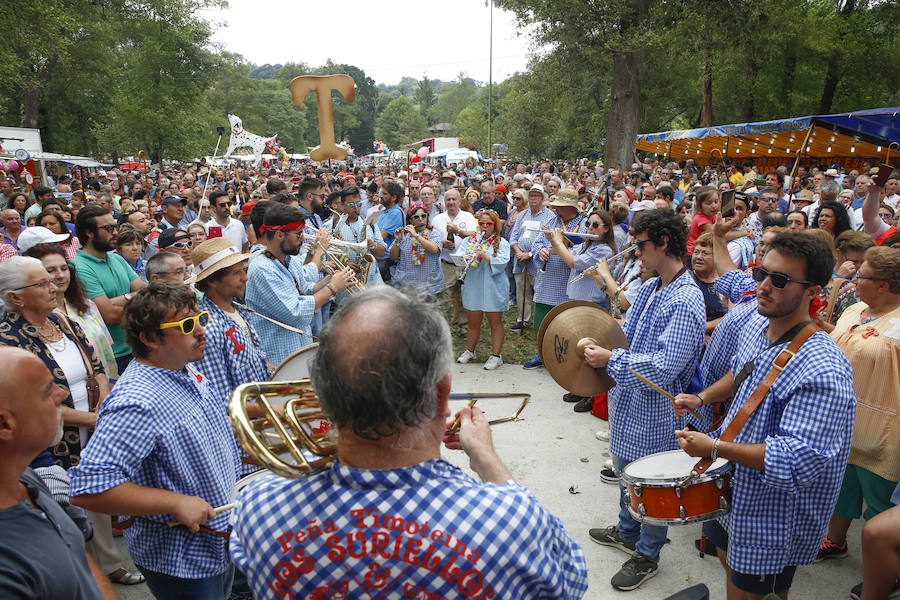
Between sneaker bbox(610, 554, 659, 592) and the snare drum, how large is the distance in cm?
94

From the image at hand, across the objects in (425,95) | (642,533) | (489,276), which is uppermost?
(425,95)

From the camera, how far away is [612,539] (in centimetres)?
414

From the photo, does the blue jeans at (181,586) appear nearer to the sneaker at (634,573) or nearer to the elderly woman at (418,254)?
the sneaker at (634,573)

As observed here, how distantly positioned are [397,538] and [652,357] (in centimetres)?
252

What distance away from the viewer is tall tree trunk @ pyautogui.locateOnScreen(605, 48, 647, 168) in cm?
2070

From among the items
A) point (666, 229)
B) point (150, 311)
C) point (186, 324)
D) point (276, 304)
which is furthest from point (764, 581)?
point (276, 304)

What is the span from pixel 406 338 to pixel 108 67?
38.1 meters

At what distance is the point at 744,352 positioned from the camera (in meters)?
2.98

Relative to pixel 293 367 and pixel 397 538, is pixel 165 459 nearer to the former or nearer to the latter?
pixel 293 367

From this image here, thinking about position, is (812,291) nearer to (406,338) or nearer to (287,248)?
(406,338)

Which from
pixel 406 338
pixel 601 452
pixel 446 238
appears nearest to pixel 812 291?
pixel 406 338

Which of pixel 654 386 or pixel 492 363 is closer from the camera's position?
pixel 654 386

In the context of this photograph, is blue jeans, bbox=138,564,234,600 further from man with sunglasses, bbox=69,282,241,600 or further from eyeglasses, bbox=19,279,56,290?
eyeglasses, bbox=19,279,56,290

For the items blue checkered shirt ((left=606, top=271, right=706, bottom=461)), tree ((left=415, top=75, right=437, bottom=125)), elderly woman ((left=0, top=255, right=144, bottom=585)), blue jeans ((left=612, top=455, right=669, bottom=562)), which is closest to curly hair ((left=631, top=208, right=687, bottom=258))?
blue checkered shirt ((left=606, top=271, right=706, bottom=461))
